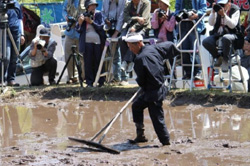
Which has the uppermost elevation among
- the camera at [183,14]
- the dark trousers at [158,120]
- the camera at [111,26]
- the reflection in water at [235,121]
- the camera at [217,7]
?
the camera at [217,7]

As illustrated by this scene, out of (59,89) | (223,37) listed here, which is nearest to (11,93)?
(59,89)

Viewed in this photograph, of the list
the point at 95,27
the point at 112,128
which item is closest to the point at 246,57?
the point at 95,27

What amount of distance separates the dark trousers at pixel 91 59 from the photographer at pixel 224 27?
254cm

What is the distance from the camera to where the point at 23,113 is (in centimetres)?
1132

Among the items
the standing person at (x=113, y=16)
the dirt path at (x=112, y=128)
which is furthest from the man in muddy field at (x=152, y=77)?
the standing person at (x=113, y=16)

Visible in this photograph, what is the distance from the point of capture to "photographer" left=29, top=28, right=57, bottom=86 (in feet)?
44.2

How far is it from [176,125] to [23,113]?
3.16m

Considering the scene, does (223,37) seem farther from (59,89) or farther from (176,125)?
(59,89)

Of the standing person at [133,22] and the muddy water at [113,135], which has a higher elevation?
the standing person at [133,22]

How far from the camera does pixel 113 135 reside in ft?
30.5

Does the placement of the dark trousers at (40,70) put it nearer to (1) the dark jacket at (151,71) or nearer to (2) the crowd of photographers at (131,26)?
(2) the crowd of photographers at (131,26)

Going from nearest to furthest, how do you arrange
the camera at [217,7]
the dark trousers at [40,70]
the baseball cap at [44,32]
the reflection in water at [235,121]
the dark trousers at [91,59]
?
the reflection in water at [235,121]
the camera at [217,7]
the dark trousers at [91,59]
the baseball cap at [44,32]
the dark trousers at [40,70]

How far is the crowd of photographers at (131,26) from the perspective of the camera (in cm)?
1110

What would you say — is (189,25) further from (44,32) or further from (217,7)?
(44,32)
